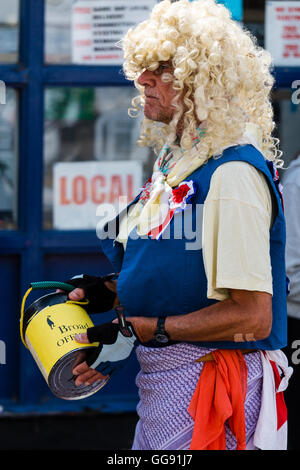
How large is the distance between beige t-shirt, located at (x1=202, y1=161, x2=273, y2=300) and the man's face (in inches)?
13.0

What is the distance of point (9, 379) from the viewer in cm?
381

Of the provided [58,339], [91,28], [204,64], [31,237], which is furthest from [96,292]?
[91,28]

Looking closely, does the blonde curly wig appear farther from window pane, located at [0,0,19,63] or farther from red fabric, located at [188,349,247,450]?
window pane, located at [0,0,19,63]

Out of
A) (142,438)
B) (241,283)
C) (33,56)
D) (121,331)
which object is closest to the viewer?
(241,283)

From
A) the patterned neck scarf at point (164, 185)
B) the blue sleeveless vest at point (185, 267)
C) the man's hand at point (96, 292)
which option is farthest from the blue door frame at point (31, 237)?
the blue sleeveless vest at point (185, 267)

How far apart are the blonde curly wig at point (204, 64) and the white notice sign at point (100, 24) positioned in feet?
5.44

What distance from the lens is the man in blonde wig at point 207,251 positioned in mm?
1960

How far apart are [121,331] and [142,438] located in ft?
1.49

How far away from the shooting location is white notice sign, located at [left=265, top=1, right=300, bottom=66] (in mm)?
4027

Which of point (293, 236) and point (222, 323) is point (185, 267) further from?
point (293, 236)

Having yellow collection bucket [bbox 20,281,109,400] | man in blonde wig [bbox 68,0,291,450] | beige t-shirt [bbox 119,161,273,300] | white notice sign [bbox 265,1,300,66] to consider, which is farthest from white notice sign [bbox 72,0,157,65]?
beige t-shirt [bbox 119,161,273,300]

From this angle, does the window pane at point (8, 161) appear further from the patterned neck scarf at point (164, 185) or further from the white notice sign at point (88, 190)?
the patterned neck scarf at point (164, 185)

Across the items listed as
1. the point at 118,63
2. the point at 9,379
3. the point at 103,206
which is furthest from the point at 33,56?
the point at 9,379
